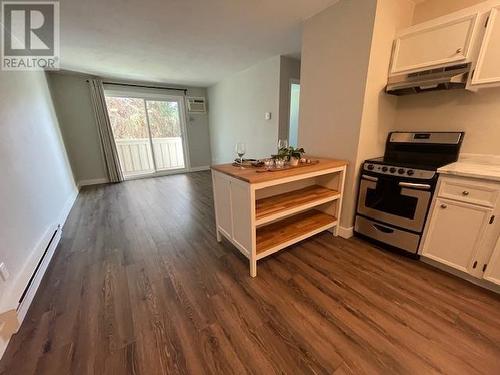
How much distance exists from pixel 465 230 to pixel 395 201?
1.62ft

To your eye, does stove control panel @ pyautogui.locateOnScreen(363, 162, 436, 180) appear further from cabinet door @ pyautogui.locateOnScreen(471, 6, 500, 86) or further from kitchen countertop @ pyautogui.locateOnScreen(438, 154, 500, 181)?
cabinet door @ pyautogui.locateOnScreen(471, 6, 500, 86)

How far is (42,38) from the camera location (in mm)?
2508

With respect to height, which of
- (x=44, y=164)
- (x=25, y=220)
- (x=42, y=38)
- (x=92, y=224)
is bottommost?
(x=92, y=224)

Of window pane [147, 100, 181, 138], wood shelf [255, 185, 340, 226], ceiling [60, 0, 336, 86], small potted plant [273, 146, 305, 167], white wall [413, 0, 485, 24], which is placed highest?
ceiling [60, 0, 336, 86]

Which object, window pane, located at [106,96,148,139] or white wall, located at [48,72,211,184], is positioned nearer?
white wall, located at [48,72,211,184]

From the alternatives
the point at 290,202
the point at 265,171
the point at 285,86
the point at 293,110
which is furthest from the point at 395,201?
the point at 293,110

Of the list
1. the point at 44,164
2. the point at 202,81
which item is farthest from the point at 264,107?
the point at 44,164

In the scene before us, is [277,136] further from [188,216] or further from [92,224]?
[92,224]

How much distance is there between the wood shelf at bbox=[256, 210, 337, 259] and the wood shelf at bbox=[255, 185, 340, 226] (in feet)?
0.60

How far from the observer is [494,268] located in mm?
1448

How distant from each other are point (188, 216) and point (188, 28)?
2.38 metres

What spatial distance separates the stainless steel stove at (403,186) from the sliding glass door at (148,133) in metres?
5.07

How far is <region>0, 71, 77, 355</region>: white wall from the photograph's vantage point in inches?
59.9

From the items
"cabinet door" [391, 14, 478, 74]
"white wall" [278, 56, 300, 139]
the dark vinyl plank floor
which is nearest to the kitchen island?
the dark vinyl plank floor
